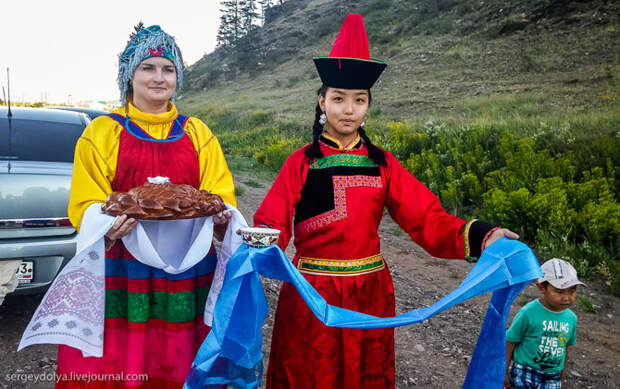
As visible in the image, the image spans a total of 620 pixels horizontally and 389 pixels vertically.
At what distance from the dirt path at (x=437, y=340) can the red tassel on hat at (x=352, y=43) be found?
2361mm

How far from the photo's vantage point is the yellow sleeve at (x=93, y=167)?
1960mm

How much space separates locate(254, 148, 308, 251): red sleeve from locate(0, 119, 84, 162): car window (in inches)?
118

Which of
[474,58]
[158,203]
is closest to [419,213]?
[158,203]

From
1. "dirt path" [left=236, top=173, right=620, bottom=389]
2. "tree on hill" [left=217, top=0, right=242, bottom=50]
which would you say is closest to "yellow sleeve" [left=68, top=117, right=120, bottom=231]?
"dirt path" [left=236, top=173, right=620, bottom=389]

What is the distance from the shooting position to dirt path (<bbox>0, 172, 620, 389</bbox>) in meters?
3.23

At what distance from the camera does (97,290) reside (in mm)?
2006

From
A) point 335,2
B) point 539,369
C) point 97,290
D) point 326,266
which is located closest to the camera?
point 97,290

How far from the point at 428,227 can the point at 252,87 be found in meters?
38.3

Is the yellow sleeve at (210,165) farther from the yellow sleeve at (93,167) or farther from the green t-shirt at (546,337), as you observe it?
the green t-shirt at (546,337)

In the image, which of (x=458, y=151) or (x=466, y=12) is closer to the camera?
(x=458, y=151)

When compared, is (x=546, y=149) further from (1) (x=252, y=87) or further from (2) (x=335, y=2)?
(2) (x=335, y=2)

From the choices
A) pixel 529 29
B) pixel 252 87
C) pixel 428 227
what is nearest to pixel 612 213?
pixel 428 227

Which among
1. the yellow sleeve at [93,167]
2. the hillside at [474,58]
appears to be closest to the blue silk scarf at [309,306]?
the yellow sleeve at [93,167]

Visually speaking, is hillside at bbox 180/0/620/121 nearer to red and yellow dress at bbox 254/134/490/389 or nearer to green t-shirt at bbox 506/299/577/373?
green t-shirt at bbox 506/299/577/373
